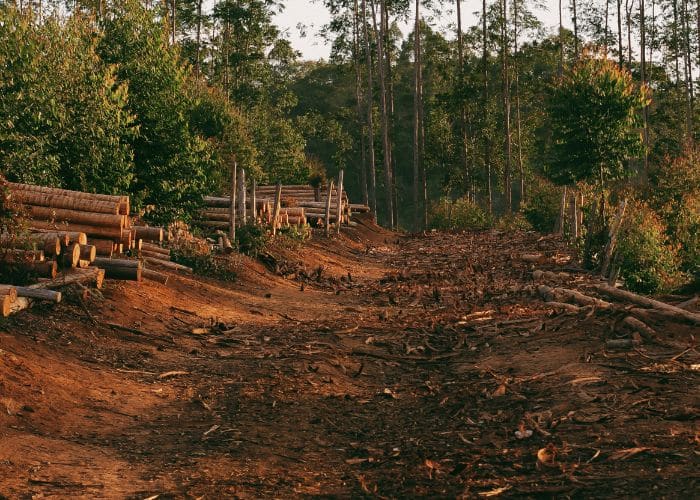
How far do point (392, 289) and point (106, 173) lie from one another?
616cm

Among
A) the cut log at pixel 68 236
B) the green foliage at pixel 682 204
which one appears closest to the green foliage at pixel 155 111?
the cut log at pixel 68 236

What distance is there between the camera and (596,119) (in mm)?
24859

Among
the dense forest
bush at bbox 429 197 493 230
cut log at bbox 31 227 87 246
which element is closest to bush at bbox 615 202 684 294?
the dense forest

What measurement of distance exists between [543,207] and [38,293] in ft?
90.5

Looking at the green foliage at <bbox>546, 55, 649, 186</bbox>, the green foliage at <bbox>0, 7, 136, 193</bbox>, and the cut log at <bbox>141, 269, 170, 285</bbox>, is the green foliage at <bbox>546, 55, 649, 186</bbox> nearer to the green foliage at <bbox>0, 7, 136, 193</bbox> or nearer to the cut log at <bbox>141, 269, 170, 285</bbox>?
the green foliage at <bbox>0, 7, 136, 193</bbox>

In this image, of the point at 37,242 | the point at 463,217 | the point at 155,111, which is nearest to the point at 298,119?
the point at 463,217

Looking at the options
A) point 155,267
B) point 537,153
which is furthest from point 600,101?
point 537,153

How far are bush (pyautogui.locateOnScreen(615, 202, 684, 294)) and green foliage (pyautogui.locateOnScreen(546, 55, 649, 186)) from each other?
6.11m

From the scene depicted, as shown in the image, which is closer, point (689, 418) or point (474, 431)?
point (689, 418)

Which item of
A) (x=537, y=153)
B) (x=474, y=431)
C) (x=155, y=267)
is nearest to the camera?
(x=474, y=431)

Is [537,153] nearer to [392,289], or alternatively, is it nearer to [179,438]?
[392,289]

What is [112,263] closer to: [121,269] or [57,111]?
[121,269]

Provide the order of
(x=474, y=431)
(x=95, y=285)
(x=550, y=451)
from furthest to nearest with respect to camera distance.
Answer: (x=95, y=285) < (x=474, y=431) < (x=550, y=451)

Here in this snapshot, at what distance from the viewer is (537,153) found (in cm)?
5847
